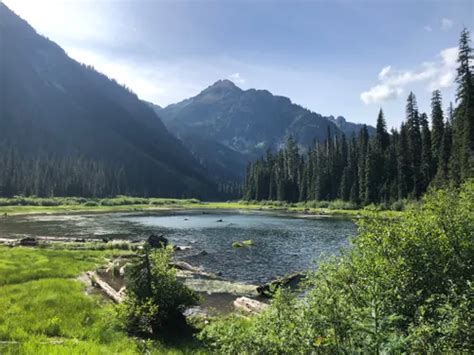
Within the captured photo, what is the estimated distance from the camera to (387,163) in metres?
118

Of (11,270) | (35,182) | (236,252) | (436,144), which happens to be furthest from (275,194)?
(11,270)

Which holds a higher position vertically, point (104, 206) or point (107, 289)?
point (107, 289)

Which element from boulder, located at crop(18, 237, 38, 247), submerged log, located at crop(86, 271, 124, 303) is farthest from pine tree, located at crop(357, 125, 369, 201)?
submerged log, located at crop(86, 271, 124, 303)

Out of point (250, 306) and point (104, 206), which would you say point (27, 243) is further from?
point (104, 206)

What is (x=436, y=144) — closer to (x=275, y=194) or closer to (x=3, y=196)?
(x=275, y=194)

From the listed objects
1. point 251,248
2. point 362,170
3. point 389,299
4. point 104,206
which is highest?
point 362,170

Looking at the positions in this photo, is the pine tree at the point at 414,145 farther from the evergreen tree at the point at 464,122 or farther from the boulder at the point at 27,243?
the boulder at the point at 27,243

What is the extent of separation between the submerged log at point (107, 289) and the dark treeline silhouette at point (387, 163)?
61641 millimetres

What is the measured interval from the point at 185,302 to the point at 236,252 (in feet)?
104

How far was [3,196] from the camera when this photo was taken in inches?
6240

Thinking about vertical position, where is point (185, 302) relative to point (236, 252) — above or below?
above

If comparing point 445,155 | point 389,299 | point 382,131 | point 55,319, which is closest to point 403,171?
point 445,155

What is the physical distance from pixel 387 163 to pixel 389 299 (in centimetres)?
11556

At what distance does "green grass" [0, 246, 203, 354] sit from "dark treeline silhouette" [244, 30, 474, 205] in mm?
64499
